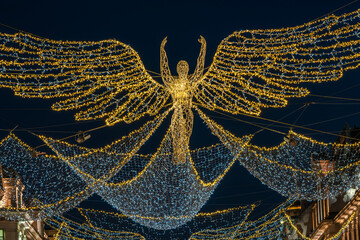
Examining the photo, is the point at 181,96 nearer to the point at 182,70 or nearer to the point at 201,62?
the point at 182,70

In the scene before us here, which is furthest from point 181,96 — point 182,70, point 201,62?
point 201,62

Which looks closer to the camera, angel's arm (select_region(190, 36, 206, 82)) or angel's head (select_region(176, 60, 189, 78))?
angel's arm (select_region(190, 36, 206, 82))

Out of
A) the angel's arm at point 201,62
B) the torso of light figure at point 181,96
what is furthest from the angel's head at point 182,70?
the angel's arm at point 201,62

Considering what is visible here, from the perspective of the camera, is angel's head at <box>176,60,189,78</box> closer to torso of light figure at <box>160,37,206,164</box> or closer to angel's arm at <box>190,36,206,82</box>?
torso of light figure at <box>160,37,206,164</box>

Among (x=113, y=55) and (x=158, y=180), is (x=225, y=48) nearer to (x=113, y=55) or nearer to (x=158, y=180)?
(x=113, y=55)

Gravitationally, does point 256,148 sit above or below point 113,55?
below

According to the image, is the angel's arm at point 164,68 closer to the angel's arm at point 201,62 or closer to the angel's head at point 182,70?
the angel's head at point 182,70

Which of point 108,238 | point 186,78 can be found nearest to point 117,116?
point 186,78

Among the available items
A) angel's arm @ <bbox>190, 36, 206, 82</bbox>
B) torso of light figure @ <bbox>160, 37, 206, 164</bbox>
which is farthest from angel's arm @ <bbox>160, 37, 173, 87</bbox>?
angel's arm @ <bbox>190, 36, 206, 82</bbox>
